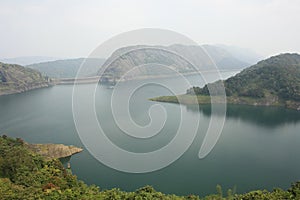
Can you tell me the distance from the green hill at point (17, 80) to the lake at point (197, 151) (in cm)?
2508

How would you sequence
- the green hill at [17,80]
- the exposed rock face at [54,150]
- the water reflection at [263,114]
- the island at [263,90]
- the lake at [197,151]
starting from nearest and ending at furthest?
the lake at [197,151] < the exposed rock face at [54,150] < the water reflection at [263,114] < the island at [263,90] < the green hill at [17,80]

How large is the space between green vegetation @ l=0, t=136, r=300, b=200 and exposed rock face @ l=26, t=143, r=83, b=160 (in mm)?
4282

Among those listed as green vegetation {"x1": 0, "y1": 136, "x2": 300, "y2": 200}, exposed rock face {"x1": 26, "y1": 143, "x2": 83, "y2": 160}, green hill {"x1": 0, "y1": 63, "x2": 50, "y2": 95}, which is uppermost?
green hill {"x1": 0, "y1": 63, "x2": 50, "y2": 95}

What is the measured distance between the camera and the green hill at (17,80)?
51.8 meters

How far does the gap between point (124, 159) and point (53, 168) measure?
7624mm

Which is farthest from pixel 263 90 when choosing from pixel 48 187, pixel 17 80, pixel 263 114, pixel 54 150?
pixel 17 80

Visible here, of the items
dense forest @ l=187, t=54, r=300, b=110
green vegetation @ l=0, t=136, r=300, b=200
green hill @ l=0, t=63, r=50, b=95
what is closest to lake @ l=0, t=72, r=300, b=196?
green vegetation @ l=0, t=136, r=300, b=200

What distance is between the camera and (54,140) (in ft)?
70.2

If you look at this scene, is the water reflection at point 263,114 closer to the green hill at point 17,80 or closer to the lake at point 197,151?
the lake at point 197,151

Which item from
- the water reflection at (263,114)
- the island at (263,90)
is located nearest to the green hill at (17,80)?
the island at (263,90)

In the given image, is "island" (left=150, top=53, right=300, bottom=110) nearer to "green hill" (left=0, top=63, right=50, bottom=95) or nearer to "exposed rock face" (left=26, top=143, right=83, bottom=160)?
"exposed rock face" (left=26, top=143, right=83, bottom=160)

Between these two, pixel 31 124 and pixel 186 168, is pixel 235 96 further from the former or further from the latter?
pixel 31 124

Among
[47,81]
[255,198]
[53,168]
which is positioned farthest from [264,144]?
[47,81]

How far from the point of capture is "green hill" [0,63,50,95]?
51.8 m
